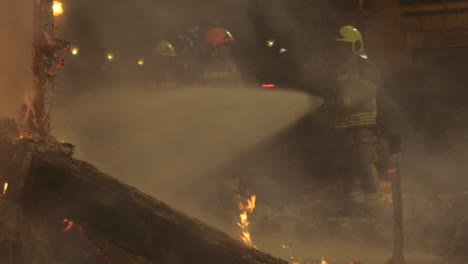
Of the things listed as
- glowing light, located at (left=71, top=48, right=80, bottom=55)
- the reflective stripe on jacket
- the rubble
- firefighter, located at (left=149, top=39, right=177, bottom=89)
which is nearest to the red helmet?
firefighter, located at (left=149, top=39, right=177, bottom=89)

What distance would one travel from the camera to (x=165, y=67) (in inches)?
420

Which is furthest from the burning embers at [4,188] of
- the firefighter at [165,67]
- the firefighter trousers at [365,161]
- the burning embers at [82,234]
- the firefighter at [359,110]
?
the firefighter at [165,67]

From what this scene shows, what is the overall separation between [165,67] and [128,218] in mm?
8414

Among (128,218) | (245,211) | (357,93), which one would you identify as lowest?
(128,218)

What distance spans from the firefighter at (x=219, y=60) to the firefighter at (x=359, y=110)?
2329 millimetres

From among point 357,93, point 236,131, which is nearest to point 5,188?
point 357,93

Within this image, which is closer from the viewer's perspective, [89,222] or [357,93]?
[89,222]

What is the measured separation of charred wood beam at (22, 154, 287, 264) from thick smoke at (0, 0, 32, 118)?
6.44ft

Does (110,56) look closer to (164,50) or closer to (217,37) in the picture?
(164,50)

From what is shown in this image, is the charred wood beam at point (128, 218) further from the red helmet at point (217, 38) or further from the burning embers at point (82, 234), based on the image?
the red helmet at point (217, 38)

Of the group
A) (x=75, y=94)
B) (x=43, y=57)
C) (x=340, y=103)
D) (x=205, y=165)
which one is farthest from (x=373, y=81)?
(x=75, y=94)

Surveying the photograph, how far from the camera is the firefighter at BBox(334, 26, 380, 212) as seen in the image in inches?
273

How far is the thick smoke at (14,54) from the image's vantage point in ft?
14.6

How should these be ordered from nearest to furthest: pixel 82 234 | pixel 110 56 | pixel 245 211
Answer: pixel 82 234 → pixel 245 211 → pixel 110 56
